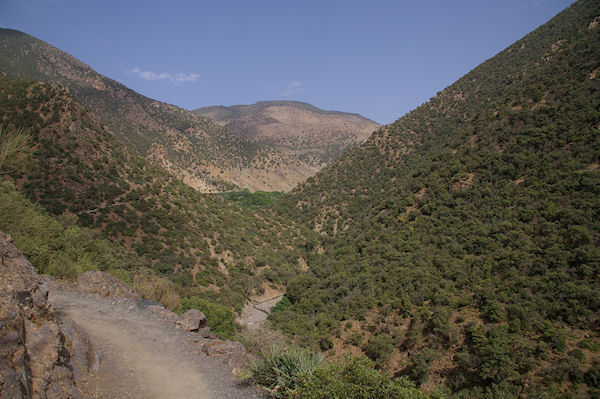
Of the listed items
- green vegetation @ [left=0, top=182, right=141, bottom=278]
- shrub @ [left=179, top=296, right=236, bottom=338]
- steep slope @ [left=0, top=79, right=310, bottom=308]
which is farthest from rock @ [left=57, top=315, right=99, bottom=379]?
steep slope @ [left=0, top=79, right=310, bottom=308]

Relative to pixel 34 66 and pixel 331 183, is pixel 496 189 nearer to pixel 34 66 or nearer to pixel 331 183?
pixel 331 183

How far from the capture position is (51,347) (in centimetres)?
534

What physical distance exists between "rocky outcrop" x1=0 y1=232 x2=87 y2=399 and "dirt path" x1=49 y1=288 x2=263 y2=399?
98cm

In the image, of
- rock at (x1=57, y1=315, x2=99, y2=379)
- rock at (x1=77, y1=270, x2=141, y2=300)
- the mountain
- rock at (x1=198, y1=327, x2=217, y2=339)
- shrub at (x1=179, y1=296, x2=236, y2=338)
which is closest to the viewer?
rock at (x1=57, y1=315, x2=99, y2=379)

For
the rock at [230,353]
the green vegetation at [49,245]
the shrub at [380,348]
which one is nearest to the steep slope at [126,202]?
the green vegetation at [49,245]

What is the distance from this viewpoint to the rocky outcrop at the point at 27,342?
13.2 feet

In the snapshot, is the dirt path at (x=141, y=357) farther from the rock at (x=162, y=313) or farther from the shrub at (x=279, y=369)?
the shrub at (x=279, y=369)

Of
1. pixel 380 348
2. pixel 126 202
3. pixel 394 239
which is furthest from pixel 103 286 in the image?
pixel 394 239

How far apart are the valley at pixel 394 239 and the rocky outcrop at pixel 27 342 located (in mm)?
2439

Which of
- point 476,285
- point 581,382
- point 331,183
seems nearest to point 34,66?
point 331,183

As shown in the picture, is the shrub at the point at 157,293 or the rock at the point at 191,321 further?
the shrub at the point at 157,293

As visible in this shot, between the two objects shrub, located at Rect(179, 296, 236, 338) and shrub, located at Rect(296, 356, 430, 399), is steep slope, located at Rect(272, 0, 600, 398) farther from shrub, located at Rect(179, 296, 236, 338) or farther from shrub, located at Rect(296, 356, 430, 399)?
shrub, located at Rect(296, 356, 430, 399)

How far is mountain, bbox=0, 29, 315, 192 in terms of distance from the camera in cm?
6838

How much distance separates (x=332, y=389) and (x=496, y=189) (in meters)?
23.5
